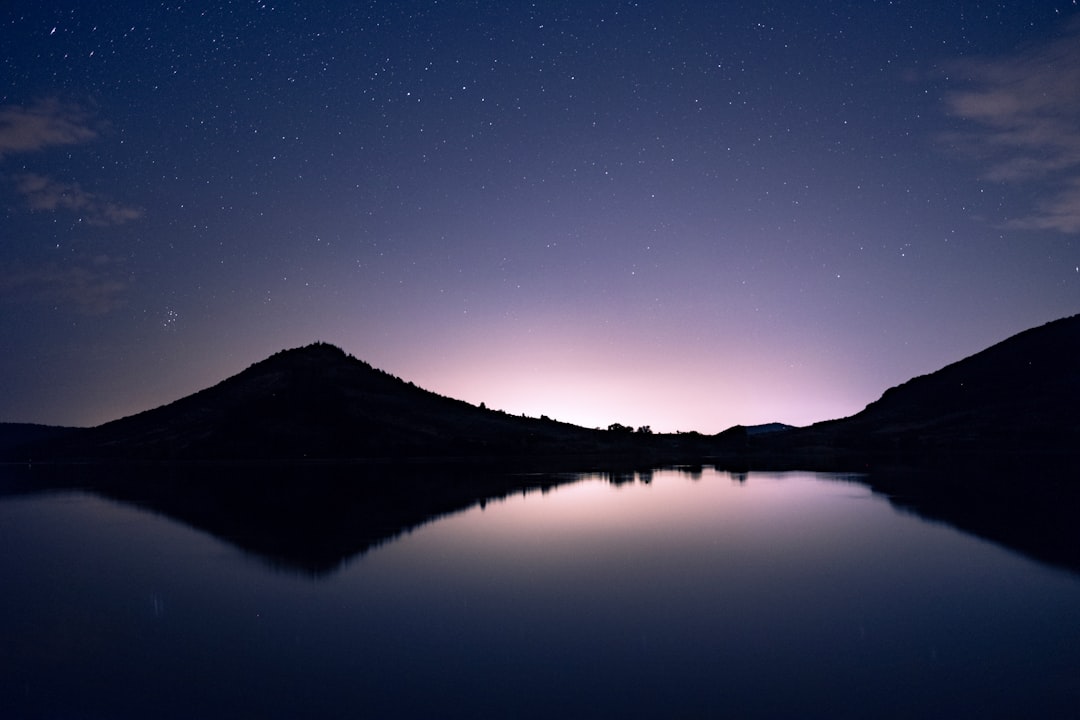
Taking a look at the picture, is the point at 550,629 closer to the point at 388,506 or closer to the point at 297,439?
the point at 388,506

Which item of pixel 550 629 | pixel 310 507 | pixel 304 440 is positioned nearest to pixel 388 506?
pixel 310 507

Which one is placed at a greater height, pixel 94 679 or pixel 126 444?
pixel 126 444

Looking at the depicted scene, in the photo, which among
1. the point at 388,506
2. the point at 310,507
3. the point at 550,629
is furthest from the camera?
the point at 388,506

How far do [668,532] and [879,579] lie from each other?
12.5 metres

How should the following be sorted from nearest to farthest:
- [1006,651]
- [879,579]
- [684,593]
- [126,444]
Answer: [1006,651], [684,593], [879,579], [126,444]

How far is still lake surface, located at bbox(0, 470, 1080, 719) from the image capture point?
13.2m

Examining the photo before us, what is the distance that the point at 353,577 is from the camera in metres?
24.7

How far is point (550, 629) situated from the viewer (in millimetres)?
18078

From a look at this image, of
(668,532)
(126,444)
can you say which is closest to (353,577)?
(668,532)

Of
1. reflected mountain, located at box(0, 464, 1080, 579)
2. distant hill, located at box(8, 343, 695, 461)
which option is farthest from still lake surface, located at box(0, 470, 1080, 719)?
distant hill, located at box(8, 343, 695, 461)

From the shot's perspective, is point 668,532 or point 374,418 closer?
point 668,532

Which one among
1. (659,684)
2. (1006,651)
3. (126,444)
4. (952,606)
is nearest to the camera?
(659,684)

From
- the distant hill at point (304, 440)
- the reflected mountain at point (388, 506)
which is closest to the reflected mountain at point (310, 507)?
the reflected mountain at point (388, 506)

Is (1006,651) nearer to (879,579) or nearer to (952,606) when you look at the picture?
(952,606)
